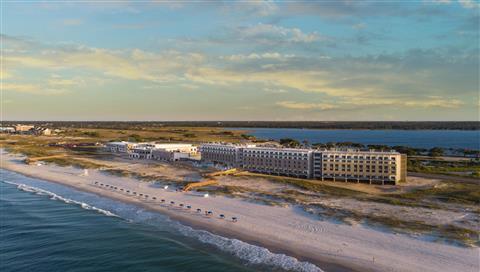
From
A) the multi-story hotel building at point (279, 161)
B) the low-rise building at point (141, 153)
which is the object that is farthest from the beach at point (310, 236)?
the low-rise building at point (141, 153)

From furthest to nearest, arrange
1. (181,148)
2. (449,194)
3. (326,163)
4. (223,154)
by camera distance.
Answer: (181,148)
(223,154)
(326,163)
(449,194)

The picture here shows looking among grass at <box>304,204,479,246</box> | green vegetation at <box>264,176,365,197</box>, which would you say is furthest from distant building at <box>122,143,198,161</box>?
grass at <box>304,204,479,246</box>

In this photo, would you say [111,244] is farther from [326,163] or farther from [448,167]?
[448,167]

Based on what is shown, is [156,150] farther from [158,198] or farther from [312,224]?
[312,224]

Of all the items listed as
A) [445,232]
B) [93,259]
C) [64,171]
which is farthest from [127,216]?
[64,171]

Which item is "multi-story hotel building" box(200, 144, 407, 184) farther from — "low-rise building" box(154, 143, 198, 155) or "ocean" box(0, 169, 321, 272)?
"ocean" box(0, 169, 321, 272)

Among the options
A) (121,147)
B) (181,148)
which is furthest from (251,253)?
(121,147)

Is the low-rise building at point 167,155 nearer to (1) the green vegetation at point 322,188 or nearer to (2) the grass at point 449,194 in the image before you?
(1) the green vegetation at point 322,188
